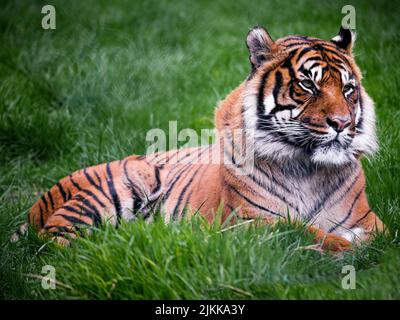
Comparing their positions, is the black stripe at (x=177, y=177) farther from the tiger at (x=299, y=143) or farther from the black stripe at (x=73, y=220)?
the black stripe at (x=73, y=220)

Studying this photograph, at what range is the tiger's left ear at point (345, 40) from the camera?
4523 millimetres

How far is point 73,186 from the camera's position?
532cm

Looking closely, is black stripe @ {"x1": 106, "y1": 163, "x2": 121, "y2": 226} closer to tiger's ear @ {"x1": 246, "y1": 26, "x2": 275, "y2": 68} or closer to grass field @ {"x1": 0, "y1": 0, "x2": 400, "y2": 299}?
grass field @ {"x1": 0, "y1": 0, "x2": 400, "y2": 299}

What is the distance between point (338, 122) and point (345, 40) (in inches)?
28.9

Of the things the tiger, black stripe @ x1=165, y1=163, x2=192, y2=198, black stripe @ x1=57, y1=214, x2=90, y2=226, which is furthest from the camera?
black stripe @ x1=165, y1=163, x2=192, y2=198

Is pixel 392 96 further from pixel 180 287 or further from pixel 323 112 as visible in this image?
pixel 180 287

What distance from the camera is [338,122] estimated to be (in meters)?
4.09

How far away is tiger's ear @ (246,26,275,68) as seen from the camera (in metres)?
4.40

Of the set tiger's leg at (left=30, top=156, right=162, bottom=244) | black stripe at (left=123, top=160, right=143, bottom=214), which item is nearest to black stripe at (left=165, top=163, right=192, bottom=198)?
tiger's leg at (left=30, top=156, right=162, bottom=244)

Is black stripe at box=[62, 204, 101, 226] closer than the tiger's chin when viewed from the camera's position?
No

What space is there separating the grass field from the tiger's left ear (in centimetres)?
109

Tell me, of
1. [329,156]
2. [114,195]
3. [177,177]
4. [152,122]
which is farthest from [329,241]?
[152,122]

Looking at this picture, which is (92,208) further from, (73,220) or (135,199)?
(135,199)

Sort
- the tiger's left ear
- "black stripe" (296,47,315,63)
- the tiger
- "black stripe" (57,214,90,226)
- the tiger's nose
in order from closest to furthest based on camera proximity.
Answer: the tiger's nose → the tiger → "black stripe" (296,47,315,63) → the tiger's left ear → "black stripe" (57,214,90,226)
